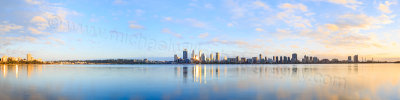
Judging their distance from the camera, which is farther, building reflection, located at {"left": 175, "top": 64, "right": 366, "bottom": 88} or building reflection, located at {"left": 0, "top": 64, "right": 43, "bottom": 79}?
building reflection, located at {"left": 0, "top": 64, "right": 43, "bottom": 79}

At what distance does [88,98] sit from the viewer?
61.8ft

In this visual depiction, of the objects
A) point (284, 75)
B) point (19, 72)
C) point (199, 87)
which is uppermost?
point (199, 87)

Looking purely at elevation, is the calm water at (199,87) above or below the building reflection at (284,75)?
above

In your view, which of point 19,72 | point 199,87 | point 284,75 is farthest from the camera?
point 19,72

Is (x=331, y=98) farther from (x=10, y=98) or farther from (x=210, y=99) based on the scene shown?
(x=10, y=98)

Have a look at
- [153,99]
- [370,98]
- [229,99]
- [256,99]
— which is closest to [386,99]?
[370,98]

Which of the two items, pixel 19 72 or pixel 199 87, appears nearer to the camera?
pixel 199 87

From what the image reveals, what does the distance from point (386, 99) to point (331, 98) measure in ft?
13.6

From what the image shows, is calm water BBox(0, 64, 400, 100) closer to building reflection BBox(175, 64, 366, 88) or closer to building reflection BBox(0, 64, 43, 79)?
building reflection BBox(175, 64, 366, 88)

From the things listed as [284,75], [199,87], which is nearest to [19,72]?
[199,87]

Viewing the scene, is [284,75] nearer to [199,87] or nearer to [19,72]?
[199,87]

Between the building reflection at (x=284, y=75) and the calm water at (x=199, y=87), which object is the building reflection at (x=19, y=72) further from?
the building reflection at (x=284, y=75)

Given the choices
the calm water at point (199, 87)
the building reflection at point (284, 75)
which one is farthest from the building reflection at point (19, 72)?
the building reflection at point (284, 75)

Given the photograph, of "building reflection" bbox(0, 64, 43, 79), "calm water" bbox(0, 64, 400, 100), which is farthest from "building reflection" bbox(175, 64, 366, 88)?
"building reflection" bbox(0, 64, 43, 79)
